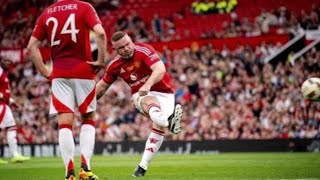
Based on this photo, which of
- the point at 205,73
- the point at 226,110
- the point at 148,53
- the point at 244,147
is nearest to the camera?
the point at 148,53

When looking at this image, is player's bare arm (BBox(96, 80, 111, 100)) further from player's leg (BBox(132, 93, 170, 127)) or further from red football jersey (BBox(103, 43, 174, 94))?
player's leg (BBox(132, 93, 170, 127))

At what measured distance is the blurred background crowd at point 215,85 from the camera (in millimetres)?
26250

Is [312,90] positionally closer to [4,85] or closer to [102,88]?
[102,88]

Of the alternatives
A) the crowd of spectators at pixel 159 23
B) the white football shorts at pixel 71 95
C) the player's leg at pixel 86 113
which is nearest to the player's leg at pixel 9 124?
the player's leg at pixel 86 113

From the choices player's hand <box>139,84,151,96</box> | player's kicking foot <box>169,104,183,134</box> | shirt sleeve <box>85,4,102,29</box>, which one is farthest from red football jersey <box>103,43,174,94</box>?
shirt sleeve <box>85,4,102,29</box>

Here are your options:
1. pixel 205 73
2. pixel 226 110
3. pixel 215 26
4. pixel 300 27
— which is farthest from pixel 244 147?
pixel 215 26

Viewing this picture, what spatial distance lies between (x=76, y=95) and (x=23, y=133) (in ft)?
65.7

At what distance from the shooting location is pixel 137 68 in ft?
40.5

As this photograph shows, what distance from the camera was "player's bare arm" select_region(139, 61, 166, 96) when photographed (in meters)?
11.7

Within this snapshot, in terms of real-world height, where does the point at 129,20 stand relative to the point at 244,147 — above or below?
above

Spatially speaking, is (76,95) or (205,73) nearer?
(76,95)

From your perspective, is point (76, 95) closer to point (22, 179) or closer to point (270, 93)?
point (22, 179)

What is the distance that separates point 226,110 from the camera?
27.2m

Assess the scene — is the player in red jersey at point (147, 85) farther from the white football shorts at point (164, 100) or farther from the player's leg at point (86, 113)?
the player's leg at point (86, 113)
